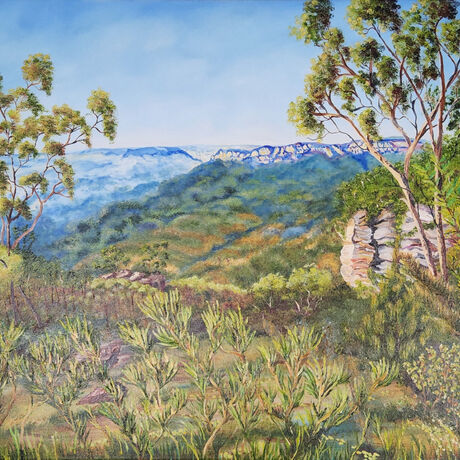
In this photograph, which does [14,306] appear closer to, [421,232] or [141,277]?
[141,277]

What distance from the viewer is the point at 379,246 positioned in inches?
168

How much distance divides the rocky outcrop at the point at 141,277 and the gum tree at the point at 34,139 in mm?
917

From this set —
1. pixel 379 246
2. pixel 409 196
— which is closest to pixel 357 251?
pixel 379 246

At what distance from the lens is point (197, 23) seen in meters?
4.27

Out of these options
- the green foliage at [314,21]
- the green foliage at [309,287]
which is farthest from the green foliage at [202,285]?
the green foliage at [314,21]

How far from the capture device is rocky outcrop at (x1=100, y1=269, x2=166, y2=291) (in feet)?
14.0

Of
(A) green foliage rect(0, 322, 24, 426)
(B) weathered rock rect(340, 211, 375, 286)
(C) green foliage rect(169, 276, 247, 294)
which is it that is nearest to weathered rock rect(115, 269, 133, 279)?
(C) green foliage rect(169, 276, 247, 294)

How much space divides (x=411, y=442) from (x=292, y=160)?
8.62ft

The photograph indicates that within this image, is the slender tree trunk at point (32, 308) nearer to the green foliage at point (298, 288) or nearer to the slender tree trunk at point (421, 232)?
the green foliage at point (298, 288)

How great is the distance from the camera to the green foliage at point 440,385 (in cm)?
352

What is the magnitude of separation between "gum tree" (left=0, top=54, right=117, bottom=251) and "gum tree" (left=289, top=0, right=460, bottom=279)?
196 centimetres

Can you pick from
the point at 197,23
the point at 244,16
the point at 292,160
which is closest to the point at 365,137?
the point at 292,160

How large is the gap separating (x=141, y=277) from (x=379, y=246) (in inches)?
88.1

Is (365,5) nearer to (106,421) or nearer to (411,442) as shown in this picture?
(411,442)
